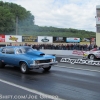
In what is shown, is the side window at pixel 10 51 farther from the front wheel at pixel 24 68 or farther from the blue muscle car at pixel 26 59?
the front wheel at pixel 24 68

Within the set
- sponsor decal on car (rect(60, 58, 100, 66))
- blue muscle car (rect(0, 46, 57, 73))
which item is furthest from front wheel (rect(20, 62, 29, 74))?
sponsor decal on car (rect(60, 58, 100, 66))

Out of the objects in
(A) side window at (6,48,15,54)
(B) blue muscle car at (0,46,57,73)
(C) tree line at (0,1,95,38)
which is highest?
(C) tree line at (0,1,95,38)

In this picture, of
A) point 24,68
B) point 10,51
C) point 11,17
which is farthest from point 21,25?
point 24,68

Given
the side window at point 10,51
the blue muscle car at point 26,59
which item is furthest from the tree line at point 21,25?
the blue muscle car at point 26,59

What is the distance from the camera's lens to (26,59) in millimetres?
11188

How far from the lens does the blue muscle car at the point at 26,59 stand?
436 inches

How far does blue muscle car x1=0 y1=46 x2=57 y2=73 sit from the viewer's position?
11062mm

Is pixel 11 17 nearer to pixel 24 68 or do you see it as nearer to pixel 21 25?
pixel 21 25

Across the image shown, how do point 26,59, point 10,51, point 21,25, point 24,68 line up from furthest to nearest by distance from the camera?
point 21,25
point 10,51
point 24,68
point 26,59

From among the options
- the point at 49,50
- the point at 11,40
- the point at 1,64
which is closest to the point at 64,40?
the point at 11,40

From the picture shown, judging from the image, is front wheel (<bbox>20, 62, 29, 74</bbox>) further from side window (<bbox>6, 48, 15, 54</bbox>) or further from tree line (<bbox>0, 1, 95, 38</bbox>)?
tree line (<bbox>0, 1, 95, 38</bbox>)

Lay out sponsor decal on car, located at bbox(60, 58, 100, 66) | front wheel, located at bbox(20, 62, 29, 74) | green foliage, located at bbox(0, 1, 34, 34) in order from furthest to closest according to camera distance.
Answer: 1. green foliage, located at bbox(0, 1, 34, 34)
2. sponsor decal on car, located at bbox(60, 58, 100, 66)
3. front wheel, located at bbox(20, 62, 29, 74)

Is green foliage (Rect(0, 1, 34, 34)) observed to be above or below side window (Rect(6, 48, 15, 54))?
above

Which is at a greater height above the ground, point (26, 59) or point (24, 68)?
point (26, 59)
